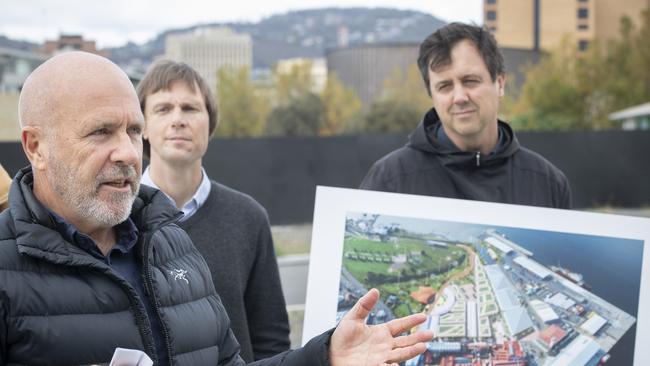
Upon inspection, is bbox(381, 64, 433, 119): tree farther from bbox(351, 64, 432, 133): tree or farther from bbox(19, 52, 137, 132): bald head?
bbox(19, 52, 137, 132): bald head

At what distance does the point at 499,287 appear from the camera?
3.20 metres

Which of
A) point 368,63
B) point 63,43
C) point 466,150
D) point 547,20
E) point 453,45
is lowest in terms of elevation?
point 466,150

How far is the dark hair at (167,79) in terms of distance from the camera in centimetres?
377

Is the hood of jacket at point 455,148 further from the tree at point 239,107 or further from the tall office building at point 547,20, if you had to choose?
the tall office building at point 547,20

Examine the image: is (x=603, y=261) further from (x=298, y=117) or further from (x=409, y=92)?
(x=409, y=92)

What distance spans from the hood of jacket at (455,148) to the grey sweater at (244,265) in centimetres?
76

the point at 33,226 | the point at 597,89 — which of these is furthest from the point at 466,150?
the point at 597,89

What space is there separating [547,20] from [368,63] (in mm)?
26379

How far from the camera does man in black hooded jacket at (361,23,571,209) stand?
3646 mm

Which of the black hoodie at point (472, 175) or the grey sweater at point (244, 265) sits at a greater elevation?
the black hoodie at point (472, 175)

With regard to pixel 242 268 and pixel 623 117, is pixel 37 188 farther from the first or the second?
pixel 623 117

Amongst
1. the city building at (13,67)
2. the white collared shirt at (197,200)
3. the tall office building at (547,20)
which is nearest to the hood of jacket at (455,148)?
the white collared shirt at (197,200)

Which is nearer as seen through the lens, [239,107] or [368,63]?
[239,107]

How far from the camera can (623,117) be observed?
38781 mm
